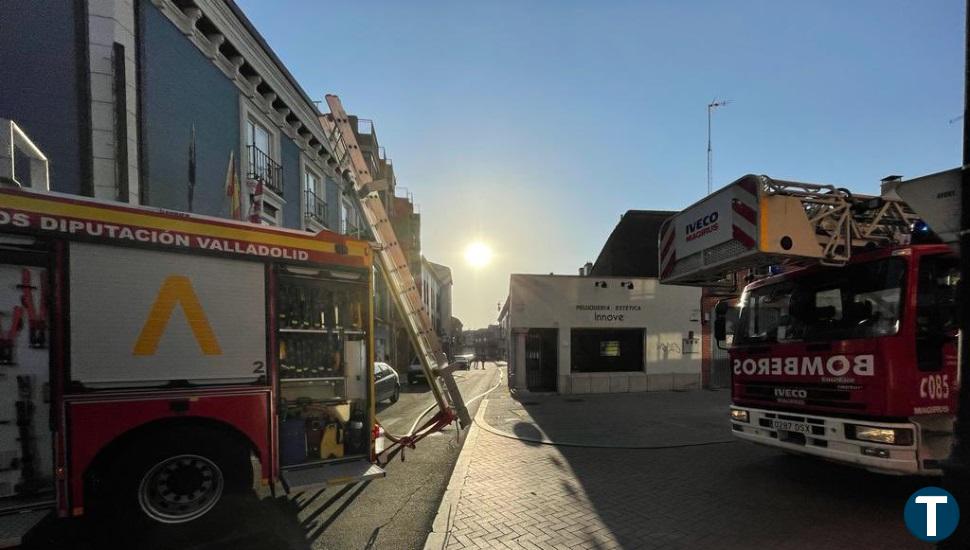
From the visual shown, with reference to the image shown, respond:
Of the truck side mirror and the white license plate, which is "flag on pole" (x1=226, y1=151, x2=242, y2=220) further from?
the white license plate

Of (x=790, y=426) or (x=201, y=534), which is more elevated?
(x=790, y=426)

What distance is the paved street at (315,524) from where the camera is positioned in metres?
4.08

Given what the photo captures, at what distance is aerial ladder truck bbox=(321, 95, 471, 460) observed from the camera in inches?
235

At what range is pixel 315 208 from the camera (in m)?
15.9

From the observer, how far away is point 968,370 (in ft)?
7.07

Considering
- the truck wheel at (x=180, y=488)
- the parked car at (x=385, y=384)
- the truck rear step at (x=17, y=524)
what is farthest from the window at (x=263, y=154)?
the truck rear step at (x=17, y=524)

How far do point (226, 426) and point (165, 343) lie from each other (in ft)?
3.24

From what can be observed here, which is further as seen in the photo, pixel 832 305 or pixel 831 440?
pixel 832 305

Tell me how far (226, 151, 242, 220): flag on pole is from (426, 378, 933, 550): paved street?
7883mm

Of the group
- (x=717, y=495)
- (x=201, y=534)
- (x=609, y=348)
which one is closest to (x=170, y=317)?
(x=201, y=534)

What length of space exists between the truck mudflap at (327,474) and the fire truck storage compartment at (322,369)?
0.28 ft

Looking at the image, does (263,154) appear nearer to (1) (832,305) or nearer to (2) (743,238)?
(2) (743,238)

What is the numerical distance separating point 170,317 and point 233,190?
776 centimetres

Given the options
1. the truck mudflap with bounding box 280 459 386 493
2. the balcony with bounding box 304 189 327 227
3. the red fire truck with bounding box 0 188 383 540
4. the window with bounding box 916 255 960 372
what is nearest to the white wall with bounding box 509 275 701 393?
the balcony with bounding box 304 189 327 227
